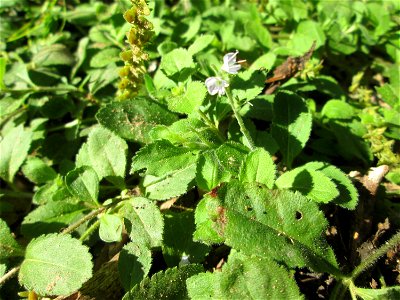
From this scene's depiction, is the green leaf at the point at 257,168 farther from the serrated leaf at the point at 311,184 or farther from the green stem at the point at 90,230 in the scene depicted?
the green stem at the point at 90,230

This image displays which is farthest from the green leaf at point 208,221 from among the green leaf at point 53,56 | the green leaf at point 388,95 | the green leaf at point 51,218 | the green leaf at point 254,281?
the green leaf at point 53,56

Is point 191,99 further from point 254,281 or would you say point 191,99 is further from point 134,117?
point 254,281

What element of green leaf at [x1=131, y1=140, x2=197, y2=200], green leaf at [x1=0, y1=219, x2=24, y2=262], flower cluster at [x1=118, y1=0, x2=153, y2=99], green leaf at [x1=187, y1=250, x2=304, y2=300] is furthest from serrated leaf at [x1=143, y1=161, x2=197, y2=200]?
green leaf at [x1=0, y1=219, x2=24, y2=262]

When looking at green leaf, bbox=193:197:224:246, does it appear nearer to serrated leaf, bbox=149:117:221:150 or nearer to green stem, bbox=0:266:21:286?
serrated leaf, bbox=149:117:221:150

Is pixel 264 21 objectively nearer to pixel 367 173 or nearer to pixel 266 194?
pixel 367 173

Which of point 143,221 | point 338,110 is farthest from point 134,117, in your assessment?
point 338,110

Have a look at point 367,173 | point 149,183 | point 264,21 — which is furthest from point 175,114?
point 264,21
